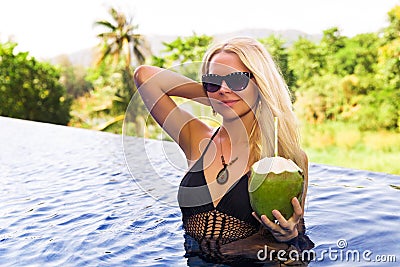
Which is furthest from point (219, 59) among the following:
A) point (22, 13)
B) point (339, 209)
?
point (22, 13)

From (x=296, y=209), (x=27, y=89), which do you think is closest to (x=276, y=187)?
(x=296, y=209)

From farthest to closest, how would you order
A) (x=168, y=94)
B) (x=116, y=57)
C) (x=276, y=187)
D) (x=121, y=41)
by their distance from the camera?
(x=116, y=57) < (x=121, y=41) < (x=168, y=94) < (x=276, y=187)

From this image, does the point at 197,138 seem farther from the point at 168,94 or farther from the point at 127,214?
the point at 127,214

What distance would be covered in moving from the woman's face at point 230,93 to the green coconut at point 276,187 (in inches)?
14.5

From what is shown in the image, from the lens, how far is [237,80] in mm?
2436

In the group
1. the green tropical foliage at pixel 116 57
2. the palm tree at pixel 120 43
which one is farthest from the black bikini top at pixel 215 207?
the palm tree at pixel 120 43

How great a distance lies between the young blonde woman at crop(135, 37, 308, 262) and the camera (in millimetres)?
2453

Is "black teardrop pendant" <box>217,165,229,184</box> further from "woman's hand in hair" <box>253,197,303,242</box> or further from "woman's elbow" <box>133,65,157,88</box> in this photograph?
"woman's elbow" <box>133,65,157,88</box>

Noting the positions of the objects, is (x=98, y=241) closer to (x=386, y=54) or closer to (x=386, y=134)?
(x=386, y=134)

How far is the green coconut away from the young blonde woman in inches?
9.3

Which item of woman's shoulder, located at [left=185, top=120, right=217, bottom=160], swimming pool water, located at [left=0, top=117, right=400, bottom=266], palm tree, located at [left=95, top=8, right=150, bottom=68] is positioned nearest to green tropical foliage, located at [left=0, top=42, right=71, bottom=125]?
palm tree, located at [left=95, top=8, right=150, bottom=68]

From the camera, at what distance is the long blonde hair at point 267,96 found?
2430 mm

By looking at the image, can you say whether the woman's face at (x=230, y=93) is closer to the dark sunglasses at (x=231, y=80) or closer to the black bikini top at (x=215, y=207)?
the dark sunglasses at (x=231, y=80)

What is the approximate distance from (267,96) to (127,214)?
5.42 ft
